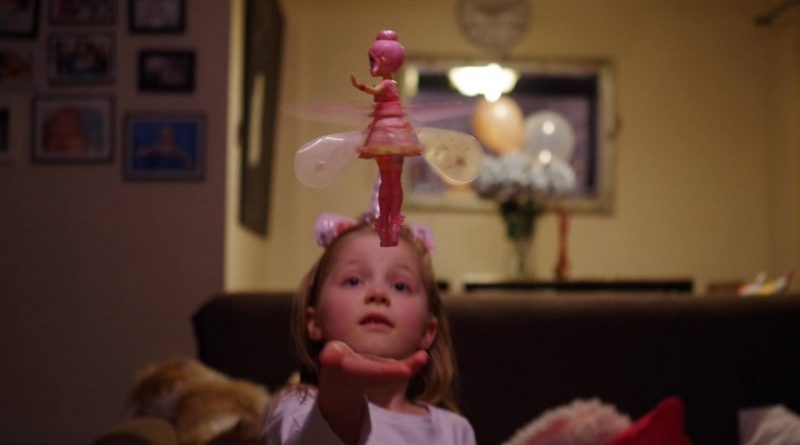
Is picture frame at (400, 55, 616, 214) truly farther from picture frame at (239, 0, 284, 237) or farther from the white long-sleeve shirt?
the white long-sleeve shirt

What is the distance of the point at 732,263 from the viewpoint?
4.58 meters

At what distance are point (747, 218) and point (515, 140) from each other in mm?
1289

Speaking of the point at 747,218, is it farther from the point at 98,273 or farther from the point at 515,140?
the point at 98,273

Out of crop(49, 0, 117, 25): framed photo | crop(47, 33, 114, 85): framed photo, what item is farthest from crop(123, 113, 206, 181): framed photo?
crop(49, 0, 117, 25): framed photo

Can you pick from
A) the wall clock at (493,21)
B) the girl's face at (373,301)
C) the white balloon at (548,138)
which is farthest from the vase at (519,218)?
the girl's face at (373,301)

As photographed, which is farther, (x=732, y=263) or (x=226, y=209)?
(x=732, y=263)

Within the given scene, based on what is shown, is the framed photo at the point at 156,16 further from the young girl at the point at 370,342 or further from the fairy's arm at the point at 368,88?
the fairy's arm at the point at 368,88

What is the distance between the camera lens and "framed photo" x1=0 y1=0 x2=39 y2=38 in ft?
8.90

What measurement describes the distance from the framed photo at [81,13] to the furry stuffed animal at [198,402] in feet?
4.60

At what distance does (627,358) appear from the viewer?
1.81m

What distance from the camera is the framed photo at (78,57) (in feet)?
8.88

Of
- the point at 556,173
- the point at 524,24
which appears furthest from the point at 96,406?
the point at 524,24

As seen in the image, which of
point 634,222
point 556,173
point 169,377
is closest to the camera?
point 169,377

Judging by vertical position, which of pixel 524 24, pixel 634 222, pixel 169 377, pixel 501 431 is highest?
pixel 524 24
